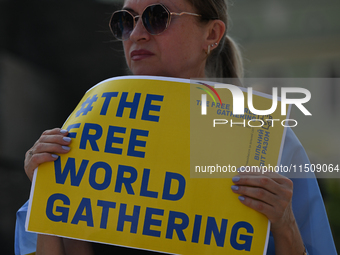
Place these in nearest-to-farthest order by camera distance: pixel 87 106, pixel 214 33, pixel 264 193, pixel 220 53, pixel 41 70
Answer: pixel 264 193 → pixel 87 106 → pixel 214 33 → pixel 220 53 → pixel 41 70

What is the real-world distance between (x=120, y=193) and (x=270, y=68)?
11484mm

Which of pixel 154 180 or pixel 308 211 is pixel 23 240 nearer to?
pixel 154 180

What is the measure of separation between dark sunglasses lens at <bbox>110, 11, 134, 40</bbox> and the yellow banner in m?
0.38

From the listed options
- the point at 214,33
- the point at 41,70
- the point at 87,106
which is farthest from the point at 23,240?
the point at 41,70

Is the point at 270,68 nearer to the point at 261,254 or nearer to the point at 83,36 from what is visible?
the point at 83,36

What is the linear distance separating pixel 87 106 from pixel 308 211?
93cm

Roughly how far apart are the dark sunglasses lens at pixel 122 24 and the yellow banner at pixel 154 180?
38 centimetres

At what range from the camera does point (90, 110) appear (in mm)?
1230

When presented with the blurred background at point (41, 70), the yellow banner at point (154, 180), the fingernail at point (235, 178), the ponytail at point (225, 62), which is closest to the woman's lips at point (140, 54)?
the yellow banner at point (154, 180)

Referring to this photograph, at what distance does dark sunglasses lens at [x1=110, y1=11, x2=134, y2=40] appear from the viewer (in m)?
1.45

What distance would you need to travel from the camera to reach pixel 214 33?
1.57 meters

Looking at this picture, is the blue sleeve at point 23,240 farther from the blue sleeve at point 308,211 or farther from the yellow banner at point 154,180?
the blue sleeve at point 308,211

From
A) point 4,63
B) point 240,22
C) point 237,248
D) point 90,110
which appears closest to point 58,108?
point 4,63

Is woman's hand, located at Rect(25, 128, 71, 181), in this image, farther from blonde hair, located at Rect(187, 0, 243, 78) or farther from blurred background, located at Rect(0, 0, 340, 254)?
blurred background, located at Rect(0, 0, 340, 254)
